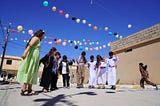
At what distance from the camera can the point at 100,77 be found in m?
9.27

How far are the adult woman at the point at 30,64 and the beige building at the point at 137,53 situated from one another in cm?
1051

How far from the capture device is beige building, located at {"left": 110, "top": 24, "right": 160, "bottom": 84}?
1363cm

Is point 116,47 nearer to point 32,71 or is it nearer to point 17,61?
point 32,71

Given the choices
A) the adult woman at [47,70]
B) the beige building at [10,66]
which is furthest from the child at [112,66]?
the beige building at [10,66]

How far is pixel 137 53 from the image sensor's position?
15766 millimetres

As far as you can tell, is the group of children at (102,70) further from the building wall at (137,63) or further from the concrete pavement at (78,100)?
the building wall at (137,63)

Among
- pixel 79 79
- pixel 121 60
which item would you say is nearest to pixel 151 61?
pixel 121 60

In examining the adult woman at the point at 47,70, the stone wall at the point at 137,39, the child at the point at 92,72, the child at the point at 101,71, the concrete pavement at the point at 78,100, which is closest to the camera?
the concrete pavement at the point at 78,100

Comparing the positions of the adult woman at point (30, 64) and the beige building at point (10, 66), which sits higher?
the beige building at point (10, 66)

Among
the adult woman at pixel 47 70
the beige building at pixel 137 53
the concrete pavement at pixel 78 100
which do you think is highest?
the beige building at pixel 137 53

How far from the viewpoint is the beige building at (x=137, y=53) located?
1363 cm

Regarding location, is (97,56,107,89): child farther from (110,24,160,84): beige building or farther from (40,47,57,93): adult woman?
(110,24,160,84): beige building

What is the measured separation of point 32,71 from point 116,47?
48.0 feet

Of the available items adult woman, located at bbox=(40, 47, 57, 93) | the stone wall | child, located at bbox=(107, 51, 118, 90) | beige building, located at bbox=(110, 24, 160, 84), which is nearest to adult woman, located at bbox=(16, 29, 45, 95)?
adult woman, located at bbox=(40, 47, 57, 93)
